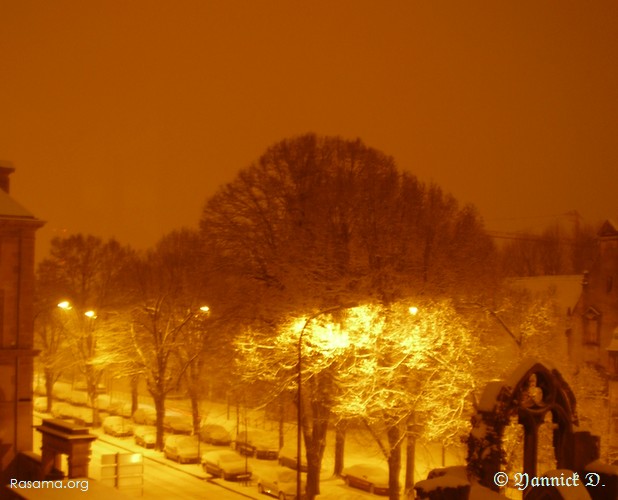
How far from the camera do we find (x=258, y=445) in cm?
4097

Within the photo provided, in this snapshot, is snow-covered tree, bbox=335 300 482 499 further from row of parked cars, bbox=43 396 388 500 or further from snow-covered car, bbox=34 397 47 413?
snow-covered car, bbox=34 397 47 413

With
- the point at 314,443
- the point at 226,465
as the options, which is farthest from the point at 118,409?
the point at 314,443

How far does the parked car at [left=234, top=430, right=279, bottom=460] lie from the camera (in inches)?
1581

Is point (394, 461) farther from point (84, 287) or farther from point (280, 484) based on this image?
point (84, 287)

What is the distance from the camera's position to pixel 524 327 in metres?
26.5

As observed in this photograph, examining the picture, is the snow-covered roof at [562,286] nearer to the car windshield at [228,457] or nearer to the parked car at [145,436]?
the car windshield at [228,457]

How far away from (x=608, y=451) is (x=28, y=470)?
2070 cm

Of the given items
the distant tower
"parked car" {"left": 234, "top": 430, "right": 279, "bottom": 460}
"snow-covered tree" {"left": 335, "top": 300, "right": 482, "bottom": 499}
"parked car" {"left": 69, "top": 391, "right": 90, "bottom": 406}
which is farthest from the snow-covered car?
"snow-covered tree" {"left": 335, "top": 300, "right": 482, "bottom": 499}

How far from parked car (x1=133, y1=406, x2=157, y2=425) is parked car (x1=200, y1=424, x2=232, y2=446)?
22.0ft

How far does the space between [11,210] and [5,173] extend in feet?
14.7

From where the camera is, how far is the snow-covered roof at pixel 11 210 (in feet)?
96.2

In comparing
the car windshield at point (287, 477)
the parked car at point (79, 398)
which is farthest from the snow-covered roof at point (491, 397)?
the parked car at point (79, 398)

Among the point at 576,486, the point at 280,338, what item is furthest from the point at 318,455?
the point at 576,486

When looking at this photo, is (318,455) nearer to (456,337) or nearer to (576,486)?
(456,337)
